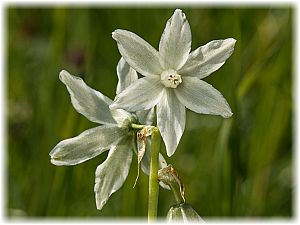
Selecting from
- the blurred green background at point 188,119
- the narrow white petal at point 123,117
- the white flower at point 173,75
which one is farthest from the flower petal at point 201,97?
the blurred green background at point 188,119

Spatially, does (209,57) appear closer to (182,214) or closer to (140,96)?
(140,96)

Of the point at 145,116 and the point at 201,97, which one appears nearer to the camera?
the point at 201,97

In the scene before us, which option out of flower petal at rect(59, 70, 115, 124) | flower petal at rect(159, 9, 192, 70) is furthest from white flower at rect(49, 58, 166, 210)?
flower petal at rect(159, 9, 192, 70)

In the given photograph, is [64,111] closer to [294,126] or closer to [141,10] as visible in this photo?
[141,10]

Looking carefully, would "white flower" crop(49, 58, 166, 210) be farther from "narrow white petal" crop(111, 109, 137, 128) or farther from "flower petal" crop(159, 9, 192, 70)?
"flower petal" crop(159, 9, 192, 70)

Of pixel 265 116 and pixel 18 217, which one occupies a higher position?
pixel 265 116

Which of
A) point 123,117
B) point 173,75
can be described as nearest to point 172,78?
point 173,75

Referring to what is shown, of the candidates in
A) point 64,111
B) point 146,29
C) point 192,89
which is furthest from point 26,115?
point 192,89
